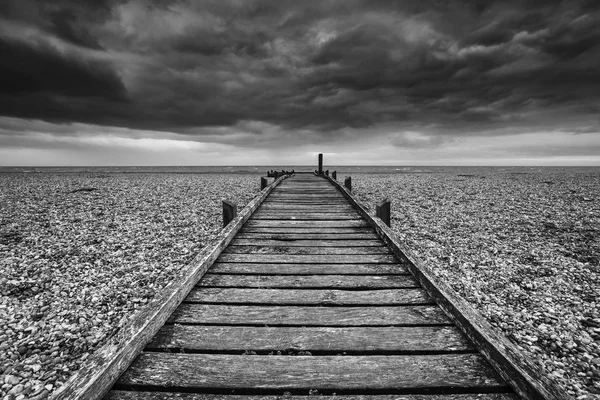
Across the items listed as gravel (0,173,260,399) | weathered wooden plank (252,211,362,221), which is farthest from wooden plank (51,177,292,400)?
weathered wooden plank (252,211,362,221)

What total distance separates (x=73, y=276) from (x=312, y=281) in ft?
20.8

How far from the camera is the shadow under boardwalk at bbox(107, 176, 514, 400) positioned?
8.21 ft

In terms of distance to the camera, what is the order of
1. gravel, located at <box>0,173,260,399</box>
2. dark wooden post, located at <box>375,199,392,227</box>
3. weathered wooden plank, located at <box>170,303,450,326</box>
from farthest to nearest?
dark wooden post, located at <box>375,199,392,227</box> < gravel, located at <box>0,173,260,399</box> < weathered wooden plank, located at <box>170,303,450,326</box>

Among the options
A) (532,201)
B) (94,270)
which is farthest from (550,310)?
(532,201)

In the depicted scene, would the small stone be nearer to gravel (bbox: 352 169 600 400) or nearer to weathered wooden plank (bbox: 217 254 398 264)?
weathered wooden plank (bbox: 217 254 398 264)

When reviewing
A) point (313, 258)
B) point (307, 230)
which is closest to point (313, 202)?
point (307, 230)

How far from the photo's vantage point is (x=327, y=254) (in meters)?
5.66

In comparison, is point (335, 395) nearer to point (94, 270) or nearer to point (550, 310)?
point (550, 310)

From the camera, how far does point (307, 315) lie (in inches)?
142

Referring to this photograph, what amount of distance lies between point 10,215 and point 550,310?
812 inches

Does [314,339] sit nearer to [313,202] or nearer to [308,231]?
[308,231]

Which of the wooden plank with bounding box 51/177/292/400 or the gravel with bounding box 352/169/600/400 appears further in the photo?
the gravel with bounding box 352/169/600/400

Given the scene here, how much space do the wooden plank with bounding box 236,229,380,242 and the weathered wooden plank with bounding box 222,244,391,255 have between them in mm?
571

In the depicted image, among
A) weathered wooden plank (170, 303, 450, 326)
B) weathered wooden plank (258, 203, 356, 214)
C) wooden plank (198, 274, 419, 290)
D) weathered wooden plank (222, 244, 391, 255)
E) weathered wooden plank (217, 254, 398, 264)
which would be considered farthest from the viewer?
weathered wooden plank (258, 203, 356, 214)
